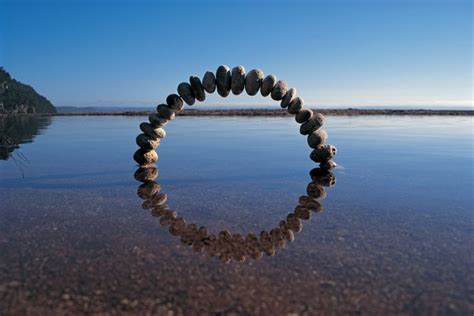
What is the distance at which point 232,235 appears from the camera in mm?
6078

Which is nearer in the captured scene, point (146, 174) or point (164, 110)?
point (146, 174)

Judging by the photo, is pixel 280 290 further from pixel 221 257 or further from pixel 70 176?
pixel 70 176

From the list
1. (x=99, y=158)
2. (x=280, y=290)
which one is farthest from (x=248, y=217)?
(x=99, y=158)

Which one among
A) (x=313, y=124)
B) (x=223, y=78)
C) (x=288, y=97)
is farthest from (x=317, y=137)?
(x=223, y=78)

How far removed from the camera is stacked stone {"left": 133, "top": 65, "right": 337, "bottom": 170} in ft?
39.7

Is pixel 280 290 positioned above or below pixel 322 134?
below

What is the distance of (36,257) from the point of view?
5152 mm

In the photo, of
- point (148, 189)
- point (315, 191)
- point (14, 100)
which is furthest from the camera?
point (14, 100)

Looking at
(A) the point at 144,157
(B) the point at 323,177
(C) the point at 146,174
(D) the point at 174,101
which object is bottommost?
(B) the point at 323,177

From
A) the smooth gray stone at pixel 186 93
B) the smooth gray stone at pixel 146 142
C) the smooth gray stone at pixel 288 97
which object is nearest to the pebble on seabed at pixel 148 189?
the smooth gray stone at pixel 146 142

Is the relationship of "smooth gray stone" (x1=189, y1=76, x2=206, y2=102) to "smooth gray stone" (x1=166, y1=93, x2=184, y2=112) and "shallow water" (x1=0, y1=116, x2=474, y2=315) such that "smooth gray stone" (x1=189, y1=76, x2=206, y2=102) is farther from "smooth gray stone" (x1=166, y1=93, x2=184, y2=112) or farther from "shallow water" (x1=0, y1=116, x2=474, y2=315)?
"shallow water" (x1=0, y1=116, x2=474, y2=315)

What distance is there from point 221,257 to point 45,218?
374 centimetres

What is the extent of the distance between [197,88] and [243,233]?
7.62 meters

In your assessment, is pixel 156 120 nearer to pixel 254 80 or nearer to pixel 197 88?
pixel 197 88
